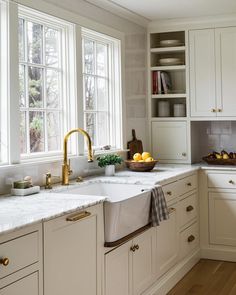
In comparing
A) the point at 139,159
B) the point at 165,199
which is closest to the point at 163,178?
the point at 165,199

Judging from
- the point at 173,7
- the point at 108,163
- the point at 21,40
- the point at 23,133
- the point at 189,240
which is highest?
the point at 173,7

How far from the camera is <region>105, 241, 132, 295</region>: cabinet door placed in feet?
9.46

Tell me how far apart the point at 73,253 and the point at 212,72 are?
9.60 ft

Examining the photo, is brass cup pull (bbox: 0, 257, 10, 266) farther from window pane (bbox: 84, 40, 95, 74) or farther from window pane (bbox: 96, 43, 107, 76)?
window pane (bbox: 96, 43, 107, 76)

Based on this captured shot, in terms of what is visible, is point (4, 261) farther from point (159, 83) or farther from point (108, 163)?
point (159, 83)

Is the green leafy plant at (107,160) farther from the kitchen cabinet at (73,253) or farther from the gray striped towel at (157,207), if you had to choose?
the kitchen cabinet at (73,253)

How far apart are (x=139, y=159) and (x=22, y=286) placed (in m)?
2.42

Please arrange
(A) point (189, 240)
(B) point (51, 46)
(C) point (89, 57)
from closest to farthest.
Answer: (B) point (51, 46) < (C) point (89, 57) < (A) point (189, 240)

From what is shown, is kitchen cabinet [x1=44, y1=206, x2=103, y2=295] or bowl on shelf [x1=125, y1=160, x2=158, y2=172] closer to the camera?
kitchen cabinet [x1=44, y1=206, x2=103, y2=295]

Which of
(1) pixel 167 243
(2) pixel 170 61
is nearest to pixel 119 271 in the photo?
(1) pixel 167 243

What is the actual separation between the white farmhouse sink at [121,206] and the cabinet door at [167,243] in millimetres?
368

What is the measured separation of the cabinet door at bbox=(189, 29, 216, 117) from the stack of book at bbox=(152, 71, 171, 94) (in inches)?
11.2

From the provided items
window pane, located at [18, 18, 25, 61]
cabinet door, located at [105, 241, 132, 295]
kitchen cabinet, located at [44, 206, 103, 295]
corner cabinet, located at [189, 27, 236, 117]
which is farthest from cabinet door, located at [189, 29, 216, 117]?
kitchen cabinet, located at [44, 206, 103, 295]

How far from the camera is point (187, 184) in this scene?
4.33 m
